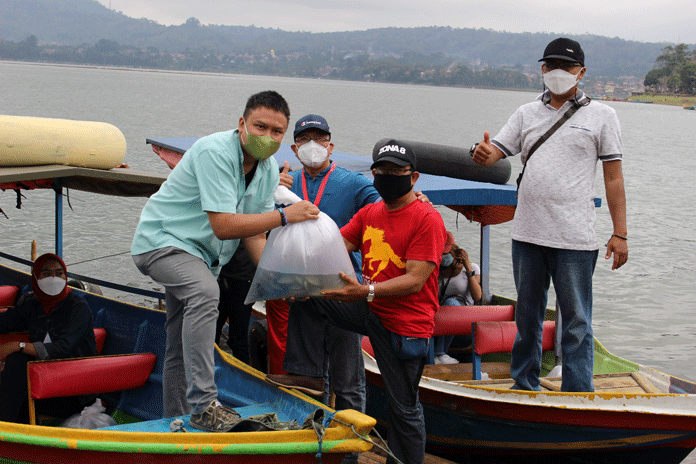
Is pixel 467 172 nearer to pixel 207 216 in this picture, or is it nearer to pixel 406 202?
pixel 406 202

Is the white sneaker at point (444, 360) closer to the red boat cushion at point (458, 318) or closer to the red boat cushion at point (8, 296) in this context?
the red boat cushion at point (458, 318)

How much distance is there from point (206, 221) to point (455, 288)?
3815 mm

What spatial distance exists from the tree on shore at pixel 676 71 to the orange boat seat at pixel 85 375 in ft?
472

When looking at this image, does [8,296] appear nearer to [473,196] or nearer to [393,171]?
[473,196]

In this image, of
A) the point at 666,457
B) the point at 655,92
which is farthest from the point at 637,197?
the point at 655,92

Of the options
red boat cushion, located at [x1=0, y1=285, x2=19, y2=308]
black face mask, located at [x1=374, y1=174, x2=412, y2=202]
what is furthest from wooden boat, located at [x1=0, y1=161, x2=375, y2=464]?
red boat cushion, located at [x1=0, y1=285, x2=19, y2=308]

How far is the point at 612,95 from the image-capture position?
19350 centimetres

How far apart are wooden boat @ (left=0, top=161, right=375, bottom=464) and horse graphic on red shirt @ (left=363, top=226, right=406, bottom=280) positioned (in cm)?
89

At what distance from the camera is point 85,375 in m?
5.59

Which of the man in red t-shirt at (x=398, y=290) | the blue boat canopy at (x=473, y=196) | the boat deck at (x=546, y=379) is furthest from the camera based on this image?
the blue boat canopy at (x=473, y=196)

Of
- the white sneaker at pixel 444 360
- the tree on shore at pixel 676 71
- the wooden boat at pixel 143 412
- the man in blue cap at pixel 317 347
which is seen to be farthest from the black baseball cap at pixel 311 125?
the tree on shore at pixel 676 71

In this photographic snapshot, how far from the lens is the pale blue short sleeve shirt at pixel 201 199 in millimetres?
3789

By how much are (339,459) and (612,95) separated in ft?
683

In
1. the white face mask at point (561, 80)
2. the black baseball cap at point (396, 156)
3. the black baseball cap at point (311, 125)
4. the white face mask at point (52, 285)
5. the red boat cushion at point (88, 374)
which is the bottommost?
the red boat cushion at point (88, 374)
